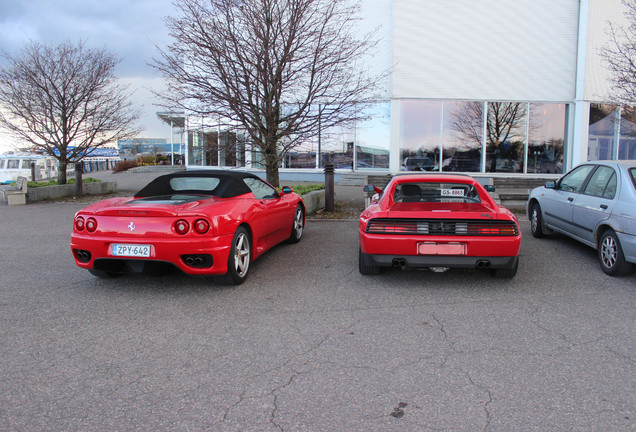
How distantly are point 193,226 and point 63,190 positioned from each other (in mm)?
13724

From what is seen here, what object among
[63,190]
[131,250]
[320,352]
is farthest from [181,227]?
[63,190]

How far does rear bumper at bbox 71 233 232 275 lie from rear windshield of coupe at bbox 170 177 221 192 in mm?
A: 1136

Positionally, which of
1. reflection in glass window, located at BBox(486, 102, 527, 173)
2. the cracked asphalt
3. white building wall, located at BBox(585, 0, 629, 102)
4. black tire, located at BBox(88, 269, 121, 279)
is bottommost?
the cracked asphalt

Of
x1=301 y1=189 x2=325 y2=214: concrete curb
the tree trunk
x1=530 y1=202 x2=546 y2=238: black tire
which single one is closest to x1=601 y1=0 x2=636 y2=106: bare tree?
x1=530 y1=202 x2=546 y2=238: black tire

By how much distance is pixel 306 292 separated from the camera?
508 cm

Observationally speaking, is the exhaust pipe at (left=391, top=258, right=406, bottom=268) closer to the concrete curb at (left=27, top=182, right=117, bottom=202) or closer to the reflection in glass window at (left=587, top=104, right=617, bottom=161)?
the concrete curb at (left=27, top=182, right=117, bottom=202)

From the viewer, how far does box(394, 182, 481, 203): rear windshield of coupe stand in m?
6.04

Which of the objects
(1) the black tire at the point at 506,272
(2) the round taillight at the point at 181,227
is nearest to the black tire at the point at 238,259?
(2) the round taillight at the point at 181,227

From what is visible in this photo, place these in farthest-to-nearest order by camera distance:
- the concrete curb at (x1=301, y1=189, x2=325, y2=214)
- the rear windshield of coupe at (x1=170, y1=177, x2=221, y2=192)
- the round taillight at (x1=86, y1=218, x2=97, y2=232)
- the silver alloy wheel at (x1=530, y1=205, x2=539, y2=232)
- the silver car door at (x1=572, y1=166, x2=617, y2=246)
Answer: the concrete curb at (x1=301, y1=189, x2=325, y2=214), the silver alloy wheel at (x1=530, y1=205, x2=539, y2=232), the silver car door at (x1=572, y1=166, x2=617, y2=246), the rear windshield of coupe at (x1=170, y1=177, x2=221, y2=192), the round taillight at (x1=86, y1=218, x2=97, y2=232)

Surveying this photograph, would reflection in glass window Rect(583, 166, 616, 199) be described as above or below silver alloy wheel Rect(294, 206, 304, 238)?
above

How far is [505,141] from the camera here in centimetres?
1814

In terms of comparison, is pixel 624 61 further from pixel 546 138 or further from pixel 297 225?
pixel 297 225

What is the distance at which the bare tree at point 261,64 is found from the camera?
966 centimetres

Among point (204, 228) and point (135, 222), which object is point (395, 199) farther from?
point (135, 222)
